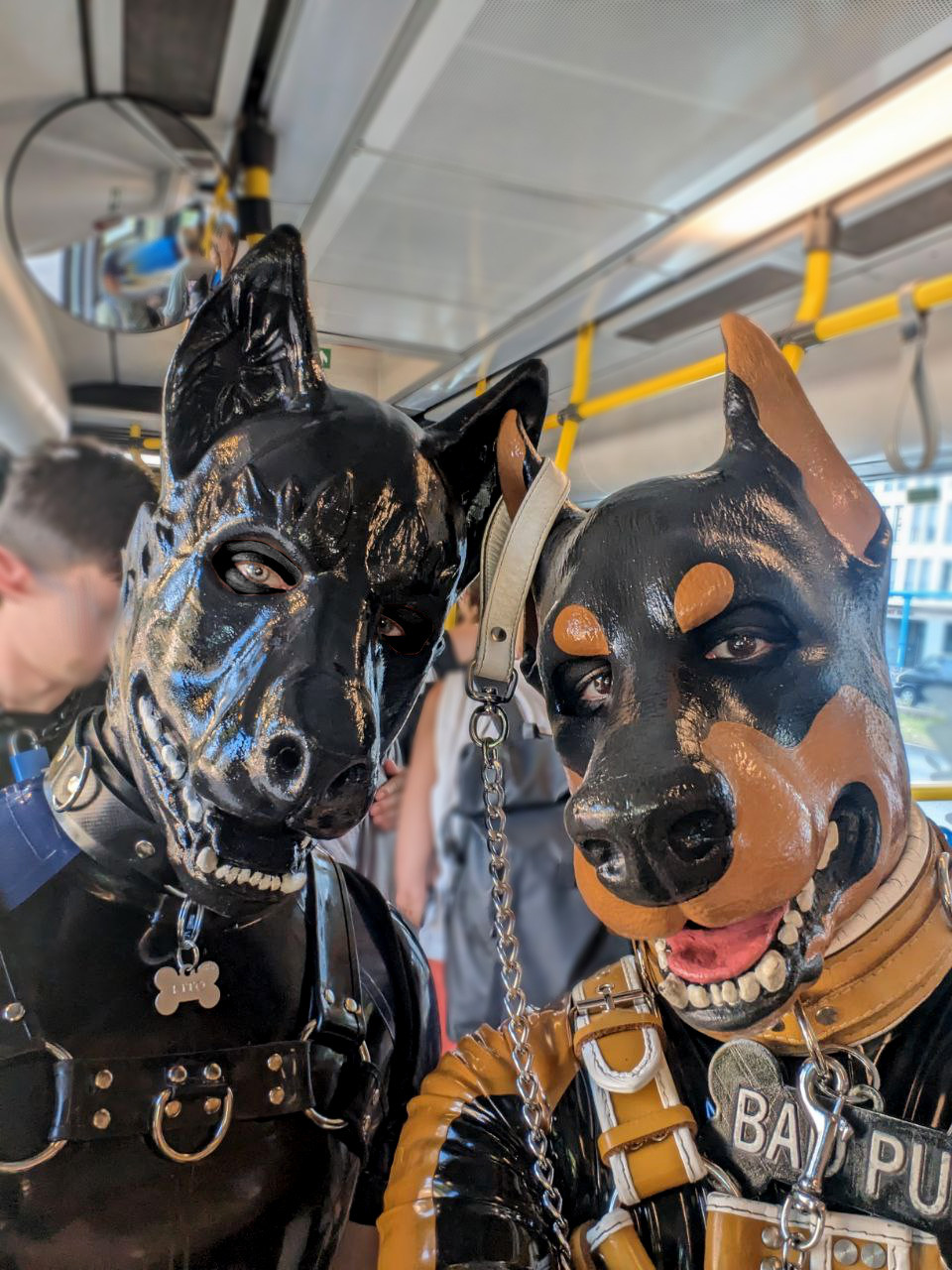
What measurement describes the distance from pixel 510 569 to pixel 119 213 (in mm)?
632

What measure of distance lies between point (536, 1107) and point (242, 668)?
0.36 metres

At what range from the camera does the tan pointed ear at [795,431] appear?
570 millimetres

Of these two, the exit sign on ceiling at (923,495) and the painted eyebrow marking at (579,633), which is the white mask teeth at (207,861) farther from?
the exit sign on ceiling at (923,495)

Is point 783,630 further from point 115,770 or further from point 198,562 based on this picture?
point 115,770

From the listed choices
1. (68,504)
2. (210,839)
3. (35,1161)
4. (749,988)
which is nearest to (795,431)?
(749,988)

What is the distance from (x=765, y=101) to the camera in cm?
98

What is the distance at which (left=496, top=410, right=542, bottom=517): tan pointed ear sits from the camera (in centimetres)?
66

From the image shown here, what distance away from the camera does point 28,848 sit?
0.67 meters

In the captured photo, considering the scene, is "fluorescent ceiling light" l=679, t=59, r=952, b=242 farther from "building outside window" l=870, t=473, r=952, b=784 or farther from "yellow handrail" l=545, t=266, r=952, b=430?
"building outside window" l=870, t=473, r=952, b=784

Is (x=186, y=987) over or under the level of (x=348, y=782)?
under

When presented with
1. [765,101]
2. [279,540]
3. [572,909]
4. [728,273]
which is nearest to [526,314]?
[728,273]

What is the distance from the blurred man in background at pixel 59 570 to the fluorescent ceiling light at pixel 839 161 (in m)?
0.68

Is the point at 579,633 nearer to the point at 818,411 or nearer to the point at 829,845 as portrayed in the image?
the point at 829,845

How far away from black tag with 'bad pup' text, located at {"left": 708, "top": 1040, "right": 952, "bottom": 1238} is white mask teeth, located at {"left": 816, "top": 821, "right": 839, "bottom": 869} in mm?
140
